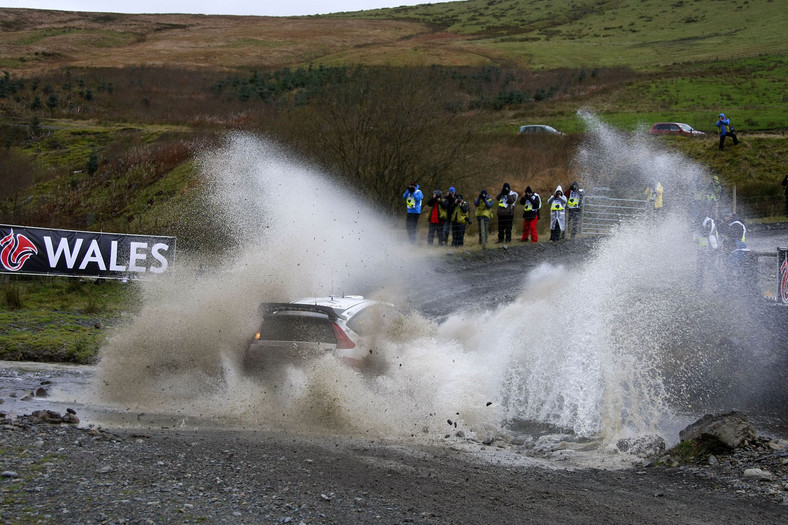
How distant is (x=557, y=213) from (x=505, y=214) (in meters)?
2.01

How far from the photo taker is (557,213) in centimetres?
2608

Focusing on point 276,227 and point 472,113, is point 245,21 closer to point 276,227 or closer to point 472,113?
point 472,113

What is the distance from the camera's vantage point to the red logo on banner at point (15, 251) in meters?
Answer: 17.8

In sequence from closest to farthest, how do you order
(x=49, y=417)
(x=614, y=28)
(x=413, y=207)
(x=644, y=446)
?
1. (x=49, y=417)
2. (x=644, y=446)
3. (x=413, y=207)
4. (x=614, y=28)

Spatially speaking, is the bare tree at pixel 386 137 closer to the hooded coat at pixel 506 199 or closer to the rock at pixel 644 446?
the hooded coat at pixel 506 199

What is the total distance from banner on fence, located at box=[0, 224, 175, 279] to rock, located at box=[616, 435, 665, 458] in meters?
12.2

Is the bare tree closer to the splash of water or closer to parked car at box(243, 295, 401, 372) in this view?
the splash of water

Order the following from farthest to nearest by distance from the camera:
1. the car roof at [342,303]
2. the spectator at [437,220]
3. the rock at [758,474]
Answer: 1. the spectator at [437,220]
2. the car roof at [342,303]
3. the rock at [758,474]

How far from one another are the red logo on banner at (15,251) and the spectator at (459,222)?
11776 millimetres

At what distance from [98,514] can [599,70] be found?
255ft

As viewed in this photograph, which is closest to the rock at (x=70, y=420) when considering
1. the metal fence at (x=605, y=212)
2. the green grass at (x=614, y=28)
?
the metal fence at (x=605, y=212)

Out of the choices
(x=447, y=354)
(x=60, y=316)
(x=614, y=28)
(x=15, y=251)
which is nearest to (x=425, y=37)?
(x=614, y=28)

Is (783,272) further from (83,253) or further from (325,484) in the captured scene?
(83,253)

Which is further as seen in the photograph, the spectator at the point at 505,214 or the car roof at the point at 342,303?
the spectator at the point at 505,214
